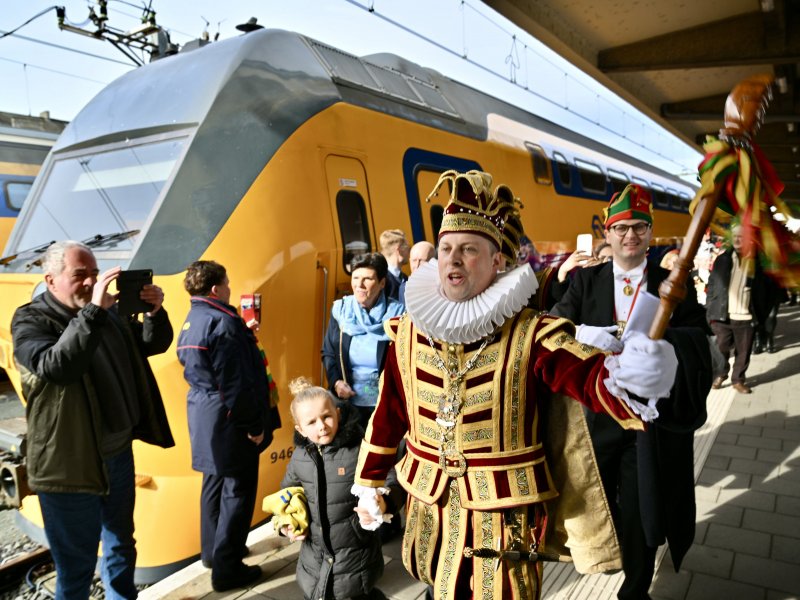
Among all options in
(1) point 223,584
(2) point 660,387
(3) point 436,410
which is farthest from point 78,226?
(2) point 660,387

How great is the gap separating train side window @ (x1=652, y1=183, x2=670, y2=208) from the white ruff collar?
12.1 meters

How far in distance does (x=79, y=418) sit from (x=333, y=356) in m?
1.52

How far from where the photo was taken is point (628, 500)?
8.93 ft

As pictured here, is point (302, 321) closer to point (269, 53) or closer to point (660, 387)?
point (269, 53)

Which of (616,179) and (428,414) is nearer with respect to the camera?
(428,414)

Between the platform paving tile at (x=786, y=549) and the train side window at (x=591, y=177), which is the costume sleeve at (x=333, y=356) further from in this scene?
the train side window at (x=591, y=177)

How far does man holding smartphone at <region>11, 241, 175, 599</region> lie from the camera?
8.25 feet

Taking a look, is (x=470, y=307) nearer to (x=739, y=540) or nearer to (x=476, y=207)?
(x=476, y=207)

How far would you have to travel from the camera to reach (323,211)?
4195mm

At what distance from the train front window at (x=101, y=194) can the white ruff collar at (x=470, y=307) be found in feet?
8.76

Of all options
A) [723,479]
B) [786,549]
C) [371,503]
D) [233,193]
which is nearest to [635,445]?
[371,503]

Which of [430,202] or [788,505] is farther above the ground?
[430,202]

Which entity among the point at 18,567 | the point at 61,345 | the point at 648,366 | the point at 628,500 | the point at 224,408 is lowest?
the point at 18,567

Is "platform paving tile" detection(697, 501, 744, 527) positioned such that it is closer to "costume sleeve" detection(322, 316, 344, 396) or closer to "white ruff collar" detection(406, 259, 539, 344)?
Result: "costume sleeve" detection(322, 316, 344, 396)
